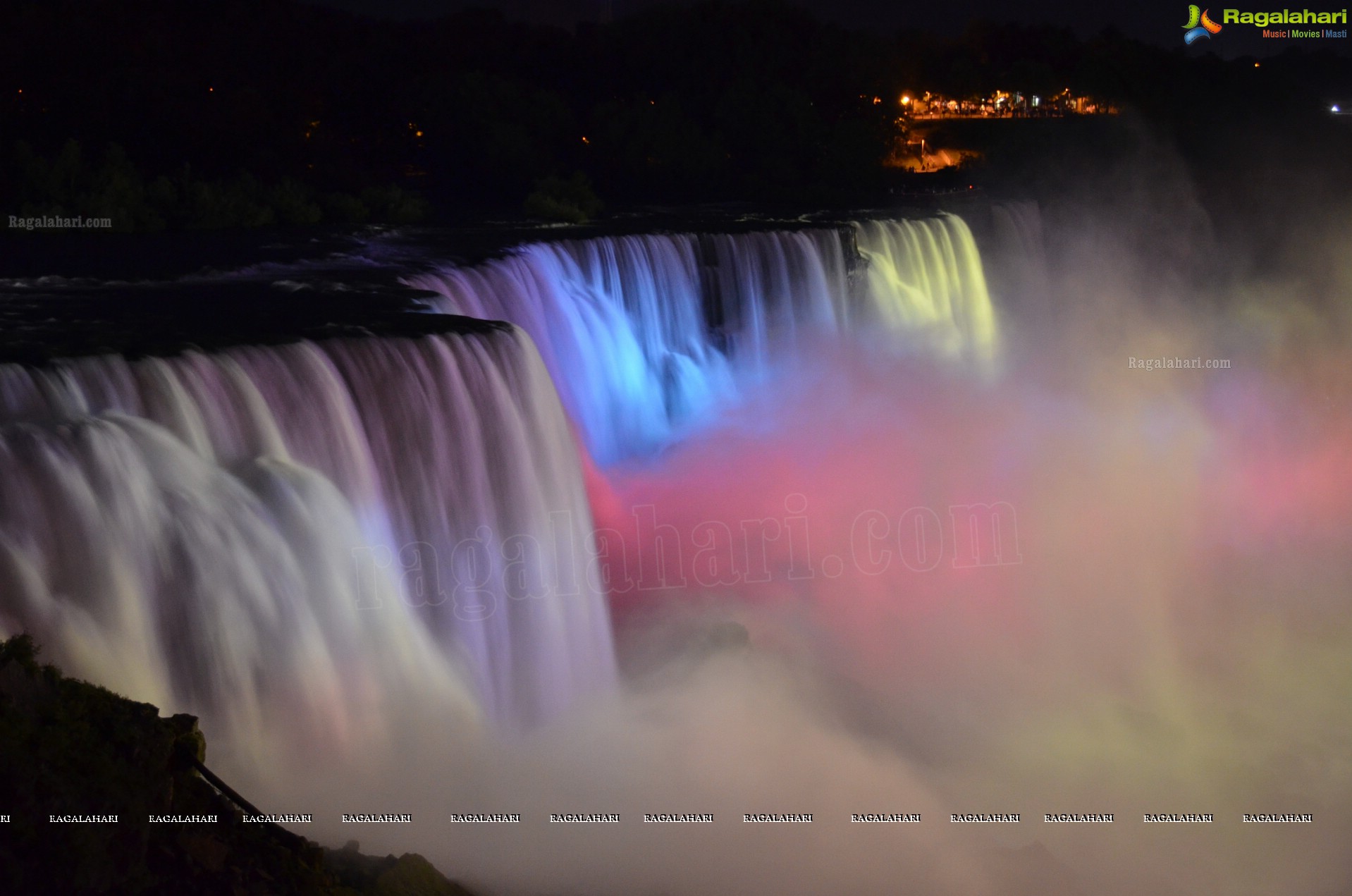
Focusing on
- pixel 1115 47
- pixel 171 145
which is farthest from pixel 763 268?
pixel 1115 47

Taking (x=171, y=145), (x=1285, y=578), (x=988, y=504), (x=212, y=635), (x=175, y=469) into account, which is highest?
(x=171, y=145)

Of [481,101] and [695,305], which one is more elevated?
[481,101]

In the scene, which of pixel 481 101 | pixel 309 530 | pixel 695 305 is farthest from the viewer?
pixel 481 101

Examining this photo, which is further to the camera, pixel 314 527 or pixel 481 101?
pixel 481 101

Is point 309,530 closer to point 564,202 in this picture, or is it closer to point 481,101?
point 564,202

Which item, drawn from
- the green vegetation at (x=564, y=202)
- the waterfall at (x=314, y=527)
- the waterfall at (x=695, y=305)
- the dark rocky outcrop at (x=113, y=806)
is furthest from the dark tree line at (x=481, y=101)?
the dark rocky outcrop at (x=113, y=806)

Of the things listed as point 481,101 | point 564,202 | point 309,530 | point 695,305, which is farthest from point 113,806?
point 481,101

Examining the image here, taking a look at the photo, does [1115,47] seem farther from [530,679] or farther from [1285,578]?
[530,679]
